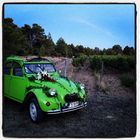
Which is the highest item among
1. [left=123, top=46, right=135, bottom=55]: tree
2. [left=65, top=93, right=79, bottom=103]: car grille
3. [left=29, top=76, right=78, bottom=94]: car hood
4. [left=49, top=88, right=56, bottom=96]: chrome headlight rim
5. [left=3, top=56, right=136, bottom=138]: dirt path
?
[left=123, top=46, right=135, bottom=55]: tree

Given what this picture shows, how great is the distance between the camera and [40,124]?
543 centimetres

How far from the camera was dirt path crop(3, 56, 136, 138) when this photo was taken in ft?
17.8

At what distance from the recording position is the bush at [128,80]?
5512mm

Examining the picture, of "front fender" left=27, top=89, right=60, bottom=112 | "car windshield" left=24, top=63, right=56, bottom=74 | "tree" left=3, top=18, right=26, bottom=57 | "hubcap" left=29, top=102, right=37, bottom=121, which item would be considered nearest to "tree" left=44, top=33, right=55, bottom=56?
"car windshield" left=24, top=63, right=56, bottom=74

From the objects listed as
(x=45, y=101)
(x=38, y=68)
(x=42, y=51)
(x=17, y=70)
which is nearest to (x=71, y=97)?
(x=45, y=101)

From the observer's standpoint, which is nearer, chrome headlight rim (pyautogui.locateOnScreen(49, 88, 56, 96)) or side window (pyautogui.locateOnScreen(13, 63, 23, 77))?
chrome headlight rim (pyautogui.locateOnScreen(49, 88, 56, 96))

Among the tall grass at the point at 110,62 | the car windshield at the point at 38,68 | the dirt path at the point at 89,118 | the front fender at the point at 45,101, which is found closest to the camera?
the front fender at the point at 45,101

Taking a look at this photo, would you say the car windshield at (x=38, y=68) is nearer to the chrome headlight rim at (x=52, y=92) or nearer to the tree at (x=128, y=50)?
the chrome headlight rim at (x=52, y=92)

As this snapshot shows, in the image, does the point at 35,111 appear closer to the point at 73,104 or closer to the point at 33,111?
the point at 33,111

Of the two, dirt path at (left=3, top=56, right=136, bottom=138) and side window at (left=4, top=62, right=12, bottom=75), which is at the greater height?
side window at (left=4, top=62, right=12, bottom=75)

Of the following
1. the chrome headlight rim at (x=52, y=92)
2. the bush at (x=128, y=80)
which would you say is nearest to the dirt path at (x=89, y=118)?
the bush at (x=128, y=80)

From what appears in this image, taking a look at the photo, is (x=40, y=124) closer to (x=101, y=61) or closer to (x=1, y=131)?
(x=1, y=131)

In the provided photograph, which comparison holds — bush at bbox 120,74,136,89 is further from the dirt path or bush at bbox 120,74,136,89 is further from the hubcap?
the hubcap

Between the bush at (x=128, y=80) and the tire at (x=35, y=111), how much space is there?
118 centimetres
